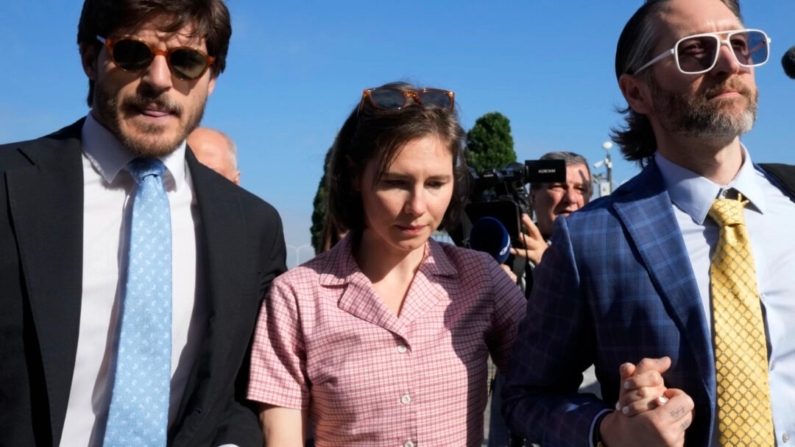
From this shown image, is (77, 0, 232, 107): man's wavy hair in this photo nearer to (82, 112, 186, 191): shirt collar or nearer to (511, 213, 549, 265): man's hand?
(82, 112, 186, 191): shirt collar

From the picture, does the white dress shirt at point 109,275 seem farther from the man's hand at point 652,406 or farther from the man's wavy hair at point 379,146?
the man's hand at point 652,406

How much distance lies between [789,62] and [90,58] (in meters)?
2.06

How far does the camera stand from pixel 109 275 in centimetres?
222

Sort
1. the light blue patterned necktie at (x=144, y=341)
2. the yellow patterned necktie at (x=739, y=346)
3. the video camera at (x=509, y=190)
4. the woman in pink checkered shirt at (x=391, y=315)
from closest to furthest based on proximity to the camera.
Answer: the yellow patterned necktie at (x=739, y=346) < the light blue patterned necktie at (x=144, y=341) < the woman in pink checkered shirt at (x=391, y=315) < the video camera at (x=509, y=190)

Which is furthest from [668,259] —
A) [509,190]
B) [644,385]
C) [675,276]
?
[509,190]

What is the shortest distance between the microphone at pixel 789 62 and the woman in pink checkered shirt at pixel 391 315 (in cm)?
99

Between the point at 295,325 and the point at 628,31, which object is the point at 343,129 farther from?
the point at 628,31

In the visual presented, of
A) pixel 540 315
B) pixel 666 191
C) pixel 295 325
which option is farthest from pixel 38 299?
pixel 666 191

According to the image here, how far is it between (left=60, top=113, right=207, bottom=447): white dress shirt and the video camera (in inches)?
57.3

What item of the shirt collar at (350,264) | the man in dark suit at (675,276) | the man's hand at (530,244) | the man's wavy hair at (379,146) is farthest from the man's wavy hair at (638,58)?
the man's hand at (530,244)

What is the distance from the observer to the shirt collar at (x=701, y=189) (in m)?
2.26

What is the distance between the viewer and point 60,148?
2.29m

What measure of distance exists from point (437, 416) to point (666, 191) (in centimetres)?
93

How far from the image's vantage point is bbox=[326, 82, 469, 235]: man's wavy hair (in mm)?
2502
